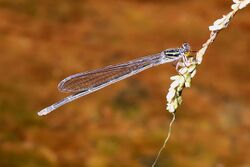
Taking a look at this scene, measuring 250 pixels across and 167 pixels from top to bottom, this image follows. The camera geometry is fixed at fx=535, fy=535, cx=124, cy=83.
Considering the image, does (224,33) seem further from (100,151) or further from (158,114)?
(100,151)

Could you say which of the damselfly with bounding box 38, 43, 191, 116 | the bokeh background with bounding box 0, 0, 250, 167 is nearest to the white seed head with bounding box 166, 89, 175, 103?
the damselfly with bounding box 38, 43, 191, 116

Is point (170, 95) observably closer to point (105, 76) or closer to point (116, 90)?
point (105, 76)

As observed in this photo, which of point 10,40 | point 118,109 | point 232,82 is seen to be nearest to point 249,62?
point 232,82

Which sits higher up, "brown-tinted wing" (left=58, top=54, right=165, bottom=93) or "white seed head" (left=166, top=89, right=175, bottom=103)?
"brown-tinted wing" (left=58, top=54, right=165, bottom=93)

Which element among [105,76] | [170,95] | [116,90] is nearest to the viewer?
[170,95]

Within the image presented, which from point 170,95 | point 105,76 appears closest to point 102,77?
point 105,76

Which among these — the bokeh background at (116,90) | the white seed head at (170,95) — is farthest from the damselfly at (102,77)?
the bokeh background at (116,90)

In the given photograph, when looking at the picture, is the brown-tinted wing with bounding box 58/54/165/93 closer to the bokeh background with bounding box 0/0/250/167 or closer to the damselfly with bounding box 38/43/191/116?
the damselfly with bounding box 38/43/191/116

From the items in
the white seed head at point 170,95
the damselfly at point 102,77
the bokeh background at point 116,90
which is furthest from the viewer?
the bokeh background at point 116,90

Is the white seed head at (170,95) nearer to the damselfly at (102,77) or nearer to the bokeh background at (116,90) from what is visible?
the damselfly at (102,77)
